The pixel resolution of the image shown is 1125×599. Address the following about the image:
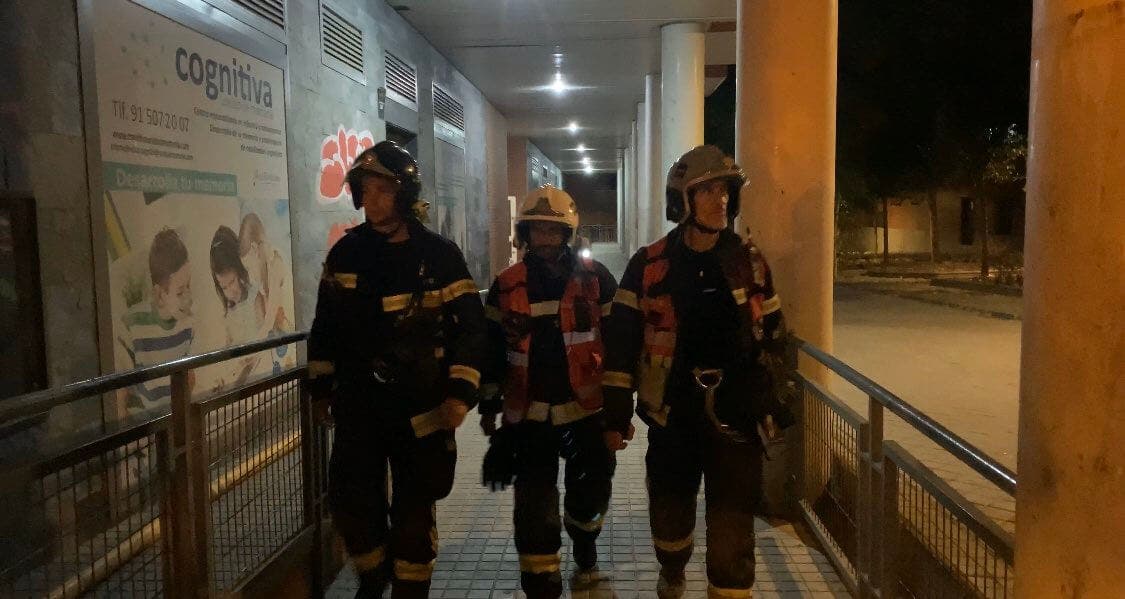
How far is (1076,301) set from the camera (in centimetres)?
171

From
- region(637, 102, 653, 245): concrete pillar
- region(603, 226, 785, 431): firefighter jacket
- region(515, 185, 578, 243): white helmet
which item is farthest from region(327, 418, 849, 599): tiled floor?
region(637, 102, 653, 245): concrete pillar

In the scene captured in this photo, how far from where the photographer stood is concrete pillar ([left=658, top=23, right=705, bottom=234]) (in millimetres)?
12531

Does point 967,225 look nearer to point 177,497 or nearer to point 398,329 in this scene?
point 398,329

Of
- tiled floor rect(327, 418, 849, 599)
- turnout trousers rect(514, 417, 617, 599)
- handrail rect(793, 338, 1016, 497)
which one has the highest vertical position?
handrail rect(793, 338, 1016, 497)

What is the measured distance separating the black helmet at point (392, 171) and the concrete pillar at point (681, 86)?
32.3ft

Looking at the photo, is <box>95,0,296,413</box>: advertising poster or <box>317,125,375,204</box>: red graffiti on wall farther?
<box>317,125,375,204</box>: red graffiti on wall

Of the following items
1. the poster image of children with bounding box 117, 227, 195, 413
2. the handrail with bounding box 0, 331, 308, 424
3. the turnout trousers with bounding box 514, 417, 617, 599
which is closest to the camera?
the handrail with bounding box 0, 331, 308, 424

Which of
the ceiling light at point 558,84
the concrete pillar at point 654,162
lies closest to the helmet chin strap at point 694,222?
the concrete pillar at point 654,162

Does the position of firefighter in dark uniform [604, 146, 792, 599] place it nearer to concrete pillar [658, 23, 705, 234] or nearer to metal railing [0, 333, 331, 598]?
metal railing [0, 333, 331, 598]

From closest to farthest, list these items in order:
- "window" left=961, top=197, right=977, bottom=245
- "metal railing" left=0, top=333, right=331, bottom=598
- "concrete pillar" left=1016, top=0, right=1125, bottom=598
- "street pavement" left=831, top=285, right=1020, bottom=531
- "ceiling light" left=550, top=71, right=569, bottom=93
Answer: "concrete pillar" left=1016, top=0, right=1125, bottom=598, "metal railing" left=0, top=333, right=331, bottom=598, "street pavement" left=831, top=285, right=1020, bottom=531, "ceiling light" left=550, top=71, right=569, bottom=93, "window" left=961, top=197, right=977, bottom=245

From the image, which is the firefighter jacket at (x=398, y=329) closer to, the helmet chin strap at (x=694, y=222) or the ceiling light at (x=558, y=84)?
the helmet chin strap at (x=694, y=222)

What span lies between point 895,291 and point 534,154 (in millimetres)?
13998

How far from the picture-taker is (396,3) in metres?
10.1

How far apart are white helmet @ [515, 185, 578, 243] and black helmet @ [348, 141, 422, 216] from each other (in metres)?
0.46
